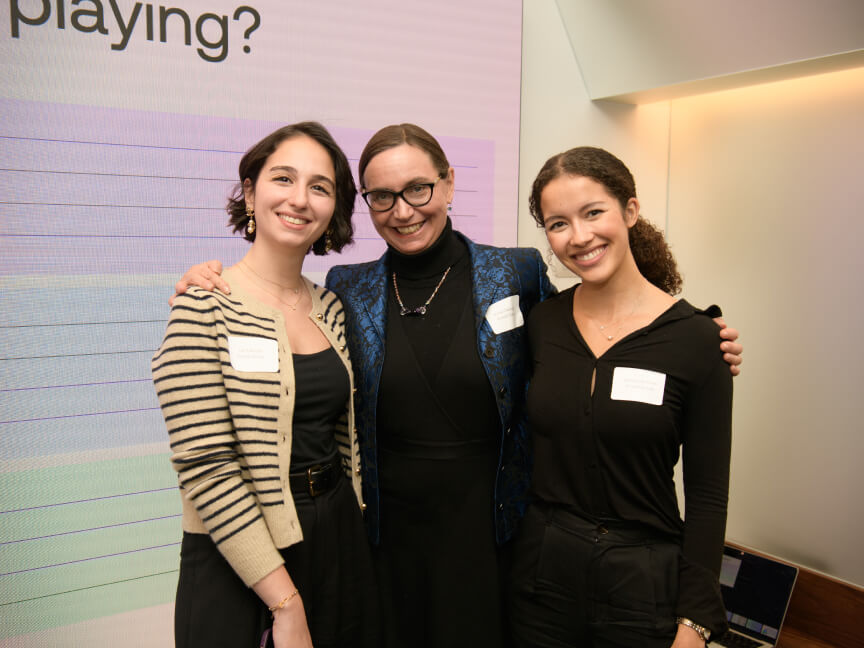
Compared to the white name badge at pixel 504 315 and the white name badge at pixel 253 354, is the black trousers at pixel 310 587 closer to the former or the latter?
the white name badge at pixel 253 354

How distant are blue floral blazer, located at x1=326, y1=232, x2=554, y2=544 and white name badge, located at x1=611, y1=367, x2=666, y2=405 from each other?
1.23 ft

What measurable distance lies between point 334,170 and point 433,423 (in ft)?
2.39

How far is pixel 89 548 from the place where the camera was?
221cm

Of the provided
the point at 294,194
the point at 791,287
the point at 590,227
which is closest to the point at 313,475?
the point at 294,194

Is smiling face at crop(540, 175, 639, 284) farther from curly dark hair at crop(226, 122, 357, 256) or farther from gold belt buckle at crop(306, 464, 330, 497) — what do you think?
gold belt buckle at crop(306, 464, 330, 497)

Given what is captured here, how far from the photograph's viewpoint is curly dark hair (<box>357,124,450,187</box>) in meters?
1.79

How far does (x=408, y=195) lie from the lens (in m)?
1.80

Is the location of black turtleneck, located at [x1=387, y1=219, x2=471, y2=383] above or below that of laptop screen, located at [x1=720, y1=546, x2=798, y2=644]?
above

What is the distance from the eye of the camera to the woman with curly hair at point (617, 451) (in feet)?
4.76

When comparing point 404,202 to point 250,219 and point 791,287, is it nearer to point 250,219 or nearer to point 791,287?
point 250,219

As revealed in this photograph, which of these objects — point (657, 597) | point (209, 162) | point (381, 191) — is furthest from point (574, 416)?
point (209, 162)

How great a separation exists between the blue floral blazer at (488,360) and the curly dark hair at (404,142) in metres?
0.28

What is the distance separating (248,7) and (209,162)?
573mm

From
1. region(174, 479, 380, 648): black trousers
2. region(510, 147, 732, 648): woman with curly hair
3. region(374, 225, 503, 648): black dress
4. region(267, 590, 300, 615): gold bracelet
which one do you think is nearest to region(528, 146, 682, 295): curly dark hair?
region(510, 147, 732, 648): woman with curly hair
